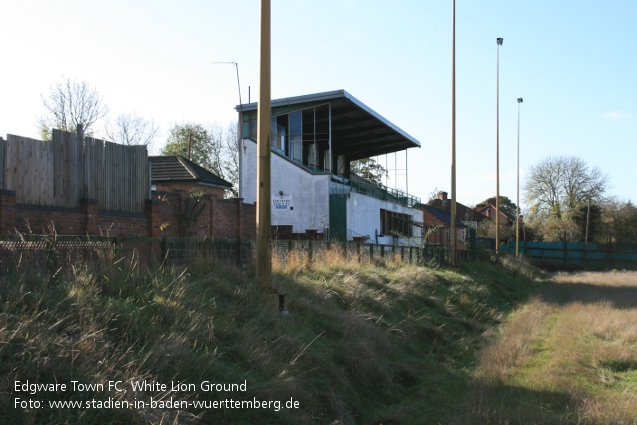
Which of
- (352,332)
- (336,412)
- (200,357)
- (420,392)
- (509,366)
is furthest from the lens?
(509,366)

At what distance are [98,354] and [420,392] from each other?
14.9 feet

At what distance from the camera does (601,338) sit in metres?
11.6

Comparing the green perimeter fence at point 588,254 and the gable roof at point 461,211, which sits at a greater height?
the gable roof at point 461,211

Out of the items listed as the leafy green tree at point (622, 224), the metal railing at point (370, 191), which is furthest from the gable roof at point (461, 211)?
the metal railing at point (370, 191)

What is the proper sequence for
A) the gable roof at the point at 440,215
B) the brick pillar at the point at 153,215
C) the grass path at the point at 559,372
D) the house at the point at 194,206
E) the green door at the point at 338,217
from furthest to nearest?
the gable roof at the point at 440,215 → the green door at the point at 338,217 → the house at the point at 194,206 → the brick pillar at the point at 153,215 → the grass path at the point at 559,372

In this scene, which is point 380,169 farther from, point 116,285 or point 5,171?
point 116,285

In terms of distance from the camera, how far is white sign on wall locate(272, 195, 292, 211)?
30.9 metres

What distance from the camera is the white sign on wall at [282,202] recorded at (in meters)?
30.9

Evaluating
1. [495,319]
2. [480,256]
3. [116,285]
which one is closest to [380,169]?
[480,256]

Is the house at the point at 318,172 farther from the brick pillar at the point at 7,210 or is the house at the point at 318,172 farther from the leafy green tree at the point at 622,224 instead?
the leafy green tree at the point at 622,224

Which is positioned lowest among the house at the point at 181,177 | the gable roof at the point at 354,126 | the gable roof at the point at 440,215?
the gable roof at the point at 440,215

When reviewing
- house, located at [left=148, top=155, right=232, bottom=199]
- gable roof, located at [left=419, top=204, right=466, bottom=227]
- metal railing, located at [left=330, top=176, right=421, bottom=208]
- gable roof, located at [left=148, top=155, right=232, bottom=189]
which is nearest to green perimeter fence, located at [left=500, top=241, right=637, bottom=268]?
gable roof, located at [left=419, top=204, right=466, bottom=227]

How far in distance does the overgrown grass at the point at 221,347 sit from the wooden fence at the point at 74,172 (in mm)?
5595

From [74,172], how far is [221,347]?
8.68m
